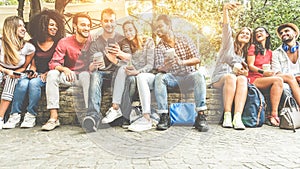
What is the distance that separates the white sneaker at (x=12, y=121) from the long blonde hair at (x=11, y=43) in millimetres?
592

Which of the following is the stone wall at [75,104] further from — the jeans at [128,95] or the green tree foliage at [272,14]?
the green tree foliage at [272,14]

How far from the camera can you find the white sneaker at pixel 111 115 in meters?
3.24

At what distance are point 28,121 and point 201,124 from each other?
6.18 ft

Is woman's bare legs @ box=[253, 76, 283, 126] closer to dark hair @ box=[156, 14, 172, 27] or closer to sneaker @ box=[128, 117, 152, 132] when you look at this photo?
dark hair @ box=[156, 14, 172, 27]

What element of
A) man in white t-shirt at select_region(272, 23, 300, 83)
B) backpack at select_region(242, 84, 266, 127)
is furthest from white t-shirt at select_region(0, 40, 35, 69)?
man in white t-shirt at select_region(272, 23, 300, 83)

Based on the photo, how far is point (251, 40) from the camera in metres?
3.81

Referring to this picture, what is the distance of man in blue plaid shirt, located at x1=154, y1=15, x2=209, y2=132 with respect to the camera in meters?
3.17

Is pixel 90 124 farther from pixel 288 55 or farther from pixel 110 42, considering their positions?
pixel 288 55

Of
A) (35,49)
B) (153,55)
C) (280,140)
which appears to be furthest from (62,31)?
(280,140)

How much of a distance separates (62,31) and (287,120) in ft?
9.15

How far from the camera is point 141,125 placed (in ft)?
10.3

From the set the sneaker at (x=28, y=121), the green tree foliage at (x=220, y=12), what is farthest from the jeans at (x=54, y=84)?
the green tree foliage at (x=220, y=12)

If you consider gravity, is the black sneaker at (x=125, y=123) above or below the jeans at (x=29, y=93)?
below

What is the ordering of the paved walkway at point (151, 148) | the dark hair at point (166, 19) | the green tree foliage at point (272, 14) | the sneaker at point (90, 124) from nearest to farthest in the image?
the paved walkway at point (151, 148) < the sneaker at point (90, 124) < the dark hair at point (166, 19) < the green tree foliage at point (272, 14)
